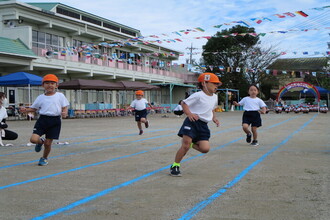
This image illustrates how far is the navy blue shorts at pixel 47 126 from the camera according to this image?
6.59 m

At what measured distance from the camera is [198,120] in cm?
575

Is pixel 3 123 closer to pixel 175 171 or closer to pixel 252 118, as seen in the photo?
pixel 175 171

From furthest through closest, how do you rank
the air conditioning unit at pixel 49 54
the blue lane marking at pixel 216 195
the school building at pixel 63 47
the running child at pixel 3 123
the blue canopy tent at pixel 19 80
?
the air conditioning unit at pixel 49 54, the school building at pixel 63 47, the blue canopy tent at pixel 19 80, the running child at pixel 3 123, the blue lane marking at pixel 216 195

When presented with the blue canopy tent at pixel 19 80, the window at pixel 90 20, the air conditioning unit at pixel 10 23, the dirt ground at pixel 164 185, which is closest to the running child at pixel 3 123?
the dirt ground at pixel 164 185

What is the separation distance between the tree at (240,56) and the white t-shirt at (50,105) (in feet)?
138

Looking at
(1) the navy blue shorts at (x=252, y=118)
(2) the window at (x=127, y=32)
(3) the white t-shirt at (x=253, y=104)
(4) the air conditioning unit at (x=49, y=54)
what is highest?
(2) the window at (x=127, y=32)

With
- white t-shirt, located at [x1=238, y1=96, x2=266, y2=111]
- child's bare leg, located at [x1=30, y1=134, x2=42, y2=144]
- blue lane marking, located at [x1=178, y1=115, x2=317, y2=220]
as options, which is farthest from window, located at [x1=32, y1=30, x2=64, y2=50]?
blue lane marking, located at [x1=178, y1=115, x2=317, y2=220]

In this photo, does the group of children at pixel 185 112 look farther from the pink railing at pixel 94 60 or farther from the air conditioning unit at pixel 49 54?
the air conditioning unit at pixel 49 54

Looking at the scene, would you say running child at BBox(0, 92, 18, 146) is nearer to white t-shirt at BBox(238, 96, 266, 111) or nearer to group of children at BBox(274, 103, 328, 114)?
white t-shirt at BBox(238, 96, 266, 111)

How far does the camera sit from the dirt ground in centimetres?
377

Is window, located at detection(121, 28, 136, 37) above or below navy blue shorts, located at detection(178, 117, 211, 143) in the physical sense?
above

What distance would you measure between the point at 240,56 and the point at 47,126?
43.7 metres

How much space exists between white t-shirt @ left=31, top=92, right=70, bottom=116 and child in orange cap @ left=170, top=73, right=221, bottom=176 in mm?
2393

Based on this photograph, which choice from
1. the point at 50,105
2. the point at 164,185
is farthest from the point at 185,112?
the point at 50,105
